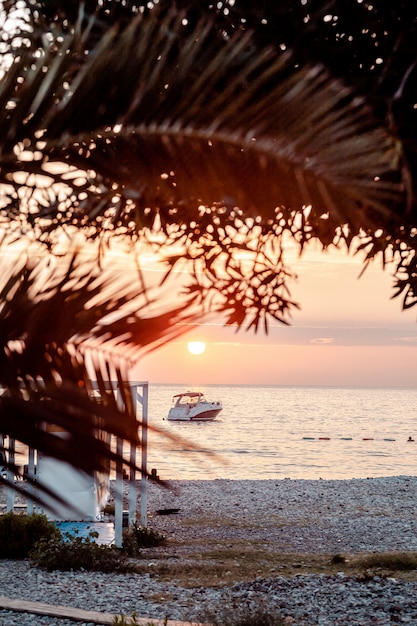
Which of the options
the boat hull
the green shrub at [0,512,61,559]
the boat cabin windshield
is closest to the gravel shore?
the green shrub at [0,512,61,559]

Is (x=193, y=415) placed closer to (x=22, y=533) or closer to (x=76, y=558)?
(x=22, y=533)

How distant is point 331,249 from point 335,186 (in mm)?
2555

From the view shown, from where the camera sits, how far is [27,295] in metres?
1.38

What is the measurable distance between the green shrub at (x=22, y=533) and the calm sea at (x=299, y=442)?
7.54 ft

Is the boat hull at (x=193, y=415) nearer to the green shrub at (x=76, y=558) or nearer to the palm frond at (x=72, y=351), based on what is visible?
the green shrub at (x=76, y=558)

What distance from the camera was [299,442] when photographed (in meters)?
57.1

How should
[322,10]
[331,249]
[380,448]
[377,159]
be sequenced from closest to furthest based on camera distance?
[377,159], [322,10], [331,249], [380,448]

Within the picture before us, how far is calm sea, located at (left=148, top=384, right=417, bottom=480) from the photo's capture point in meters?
37.3

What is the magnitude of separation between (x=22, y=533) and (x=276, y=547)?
17.7ft

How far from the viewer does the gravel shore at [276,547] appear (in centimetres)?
736

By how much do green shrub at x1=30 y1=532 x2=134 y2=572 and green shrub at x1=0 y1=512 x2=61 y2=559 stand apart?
0.54 m

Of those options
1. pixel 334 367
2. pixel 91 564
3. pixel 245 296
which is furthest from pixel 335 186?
pixel 91 564

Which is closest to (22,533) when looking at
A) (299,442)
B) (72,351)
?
(72,351)

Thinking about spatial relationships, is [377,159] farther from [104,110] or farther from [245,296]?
[104,110]
